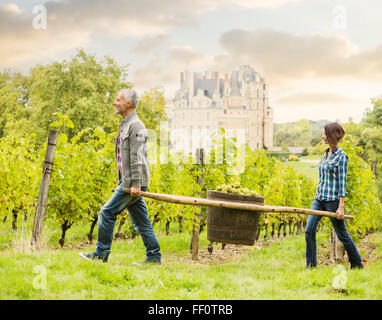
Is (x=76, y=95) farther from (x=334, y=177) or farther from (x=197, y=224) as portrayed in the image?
(x=334, y=177)

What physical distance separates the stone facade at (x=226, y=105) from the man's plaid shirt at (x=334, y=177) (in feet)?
215

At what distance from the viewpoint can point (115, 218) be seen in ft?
17.6

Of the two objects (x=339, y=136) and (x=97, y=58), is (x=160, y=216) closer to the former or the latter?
(x=339, y=136)

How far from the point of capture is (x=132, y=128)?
16.8ft

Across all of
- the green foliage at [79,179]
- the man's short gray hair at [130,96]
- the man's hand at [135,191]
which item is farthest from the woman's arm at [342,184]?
the green foliage at [79,179]

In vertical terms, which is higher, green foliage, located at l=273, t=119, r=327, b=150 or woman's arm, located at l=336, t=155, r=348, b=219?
green foliage, located at l=273, t=119, r=327, b=150

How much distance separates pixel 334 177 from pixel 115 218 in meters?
2.93

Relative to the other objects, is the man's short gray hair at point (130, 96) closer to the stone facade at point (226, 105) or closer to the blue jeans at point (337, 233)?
the blue jeans at point (337, 233)

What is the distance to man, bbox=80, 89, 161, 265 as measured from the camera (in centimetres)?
509

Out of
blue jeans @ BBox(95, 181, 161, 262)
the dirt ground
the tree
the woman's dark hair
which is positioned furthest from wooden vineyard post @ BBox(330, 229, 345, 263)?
the tree

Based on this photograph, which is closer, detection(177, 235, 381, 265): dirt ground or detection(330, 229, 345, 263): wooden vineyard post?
detection(177, 235, 381, 265): dirt ground

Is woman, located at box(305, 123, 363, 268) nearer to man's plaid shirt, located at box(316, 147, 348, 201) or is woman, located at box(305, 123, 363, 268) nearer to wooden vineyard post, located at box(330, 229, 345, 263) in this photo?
man's plaid shirt, located at box(316, 147, 348, 201)
